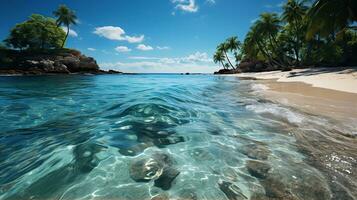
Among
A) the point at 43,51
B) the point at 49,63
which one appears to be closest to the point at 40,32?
the point at 43,51

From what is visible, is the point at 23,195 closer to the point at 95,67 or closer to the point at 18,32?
the point at 95,67

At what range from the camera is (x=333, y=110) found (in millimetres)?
5758

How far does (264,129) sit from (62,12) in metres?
64.5

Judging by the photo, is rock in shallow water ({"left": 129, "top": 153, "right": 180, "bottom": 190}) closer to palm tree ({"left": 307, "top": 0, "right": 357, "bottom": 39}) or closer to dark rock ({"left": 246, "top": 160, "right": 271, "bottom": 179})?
dark rock ({"left": 246, "top": 160, "right": 271, "bottom": 179})

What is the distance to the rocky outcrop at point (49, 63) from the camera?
42.2 m

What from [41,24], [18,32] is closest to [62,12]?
[41,24]

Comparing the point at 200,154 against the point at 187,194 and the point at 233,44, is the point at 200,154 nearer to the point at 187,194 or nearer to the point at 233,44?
the point at 187,194

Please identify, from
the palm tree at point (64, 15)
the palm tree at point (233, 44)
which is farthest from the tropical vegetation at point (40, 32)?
the palm tree at point (233, 44)

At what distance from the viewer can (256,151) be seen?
325cm

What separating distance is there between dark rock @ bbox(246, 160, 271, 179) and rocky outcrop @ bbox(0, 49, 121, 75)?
46.2 meters

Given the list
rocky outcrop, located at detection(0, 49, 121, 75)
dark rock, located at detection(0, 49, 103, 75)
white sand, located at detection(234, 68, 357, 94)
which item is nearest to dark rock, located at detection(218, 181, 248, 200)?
white sand, located at detection(234, 68, 357, 94)

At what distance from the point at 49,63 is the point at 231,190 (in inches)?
1986

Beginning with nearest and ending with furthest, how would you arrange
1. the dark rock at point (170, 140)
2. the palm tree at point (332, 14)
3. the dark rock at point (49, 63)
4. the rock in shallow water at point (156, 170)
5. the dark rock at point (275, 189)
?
the dark rock at point (275, 189) → the rock in shallow water at point (156, 170) → the dark rock at point (170, 140) → the palm tree at point (332, 14) → the dark rock at point (49, 63)

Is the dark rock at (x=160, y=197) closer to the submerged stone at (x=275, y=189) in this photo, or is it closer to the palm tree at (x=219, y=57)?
the submerged stone at (x=275, y=189)
